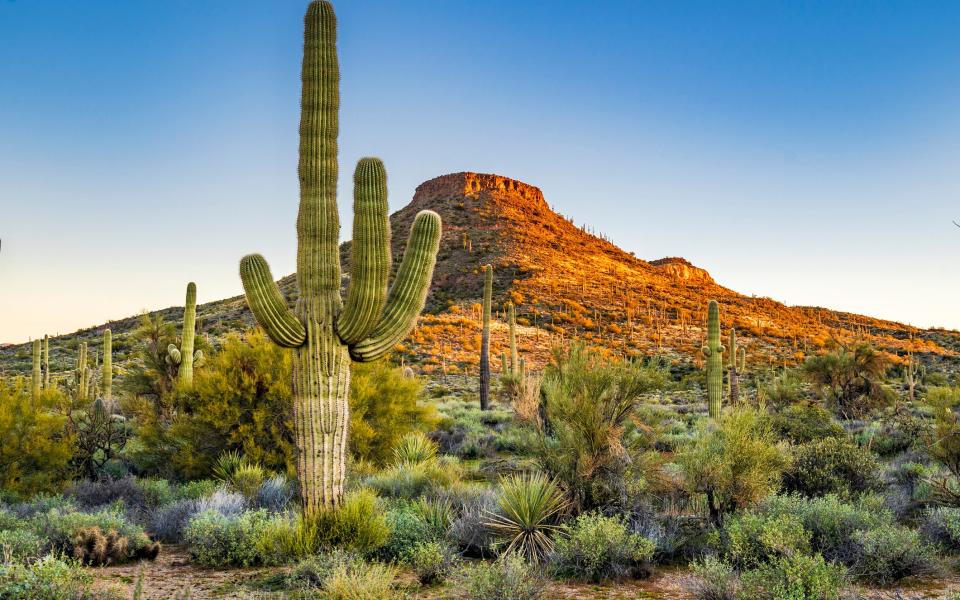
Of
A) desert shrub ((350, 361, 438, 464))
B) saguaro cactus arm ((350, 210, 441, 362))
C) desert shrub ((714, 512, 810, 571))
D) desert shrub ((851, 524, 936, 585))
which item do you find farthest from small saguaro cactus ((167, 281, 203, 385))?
desert shrub ((851, 524, 936, 585))

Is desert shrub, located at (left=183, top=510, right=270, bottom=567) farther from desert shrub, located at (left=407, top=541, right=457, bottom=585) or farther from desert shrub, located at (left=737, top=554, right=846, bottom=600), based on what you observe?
desert shrub, located at (left=737, top=554, right=846, bottom=600)

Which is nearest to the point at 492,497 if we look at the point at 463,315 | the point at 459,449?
the point at 459,449

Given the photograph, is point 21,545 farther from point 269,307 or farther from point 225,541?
point 269,307

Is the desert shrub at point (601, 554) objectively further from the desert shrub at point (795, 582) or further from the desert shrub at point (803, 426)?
the desert shrub at point (803, 426)

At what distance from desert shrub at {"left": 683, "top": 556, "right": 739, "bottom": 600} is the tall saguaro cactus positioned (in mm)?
4013

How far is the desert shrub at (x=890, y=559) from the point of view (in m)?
6.77

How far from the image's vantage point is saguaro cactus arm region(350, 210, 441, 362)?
7965mm

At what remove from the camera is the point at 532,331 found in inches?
2008

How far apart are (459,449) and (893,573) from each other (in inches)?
425

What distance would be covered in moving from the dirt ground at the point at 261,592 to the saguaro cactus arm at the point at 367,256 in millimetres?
2897

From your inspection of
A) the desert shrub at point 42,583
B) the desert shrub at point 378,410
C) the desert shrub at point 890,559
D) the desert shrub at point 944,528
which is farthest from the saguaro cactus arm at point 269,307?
the desert shrub at point 944,528

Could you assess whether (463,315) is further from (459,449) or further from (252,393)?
(252,393)

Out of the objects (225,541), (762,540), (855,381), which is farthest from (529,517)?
(855,381)

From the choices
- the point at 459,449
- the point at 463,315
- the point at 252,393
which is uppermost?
the point at 463,315
